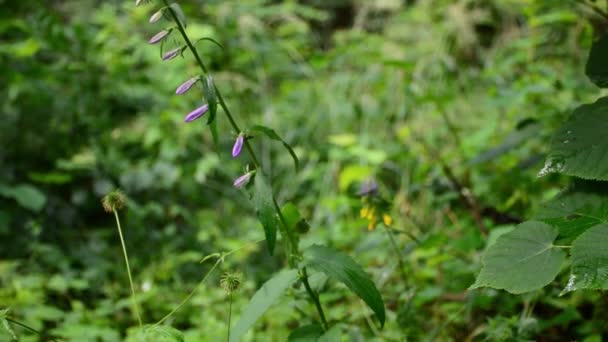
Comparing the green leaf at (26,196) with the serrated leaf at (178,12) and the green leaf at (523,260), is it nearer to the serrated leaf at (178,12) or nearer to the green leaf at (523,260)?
the serrated leaf at (178,12)

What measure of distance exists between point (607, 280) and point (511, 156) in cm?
212

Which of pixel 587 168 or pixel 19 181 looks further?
pixel 19 181

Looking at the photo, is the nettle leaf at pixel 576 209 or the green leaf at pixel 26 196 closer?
the nettle leaf at pixel 576 209

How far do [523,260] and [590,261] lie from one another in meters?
0.11

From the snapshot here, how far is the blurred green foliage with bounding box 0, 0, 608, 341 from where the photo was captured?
199 centimetres

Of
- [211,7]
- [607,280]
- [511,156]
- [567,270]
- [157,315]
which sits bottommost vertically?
[511,156]

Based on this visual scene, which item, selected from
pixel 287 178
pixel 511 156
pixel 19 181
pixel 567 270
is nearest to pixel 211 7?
pixel 287 178

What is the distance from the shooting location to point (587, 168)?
1.07 metres

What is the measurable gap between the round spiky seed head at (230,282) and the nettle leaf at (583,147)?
0.64m

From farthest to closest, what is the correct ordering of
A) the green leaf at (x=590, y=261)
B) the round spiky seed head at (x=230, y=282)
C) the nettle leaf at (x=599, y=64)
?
the nettle leaf at (x=599, y=64) < the round spiky seed head at (x=230, y=282) < the green leaf at (x=590, y=261)

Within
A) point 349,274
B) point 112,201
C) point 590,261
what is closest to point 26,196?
point 112,201

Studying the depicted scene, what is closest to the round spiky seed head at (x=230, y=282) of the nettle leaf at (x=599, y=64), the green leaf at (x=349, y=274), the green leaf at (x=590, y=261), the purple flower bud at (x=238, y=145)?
the green leaf at (x=349, y=274)

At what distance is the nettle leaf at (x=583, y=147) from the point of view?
3.50 feet

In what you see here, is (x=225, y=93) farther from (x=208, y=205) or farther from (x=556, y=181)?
(x=556, y=181)
